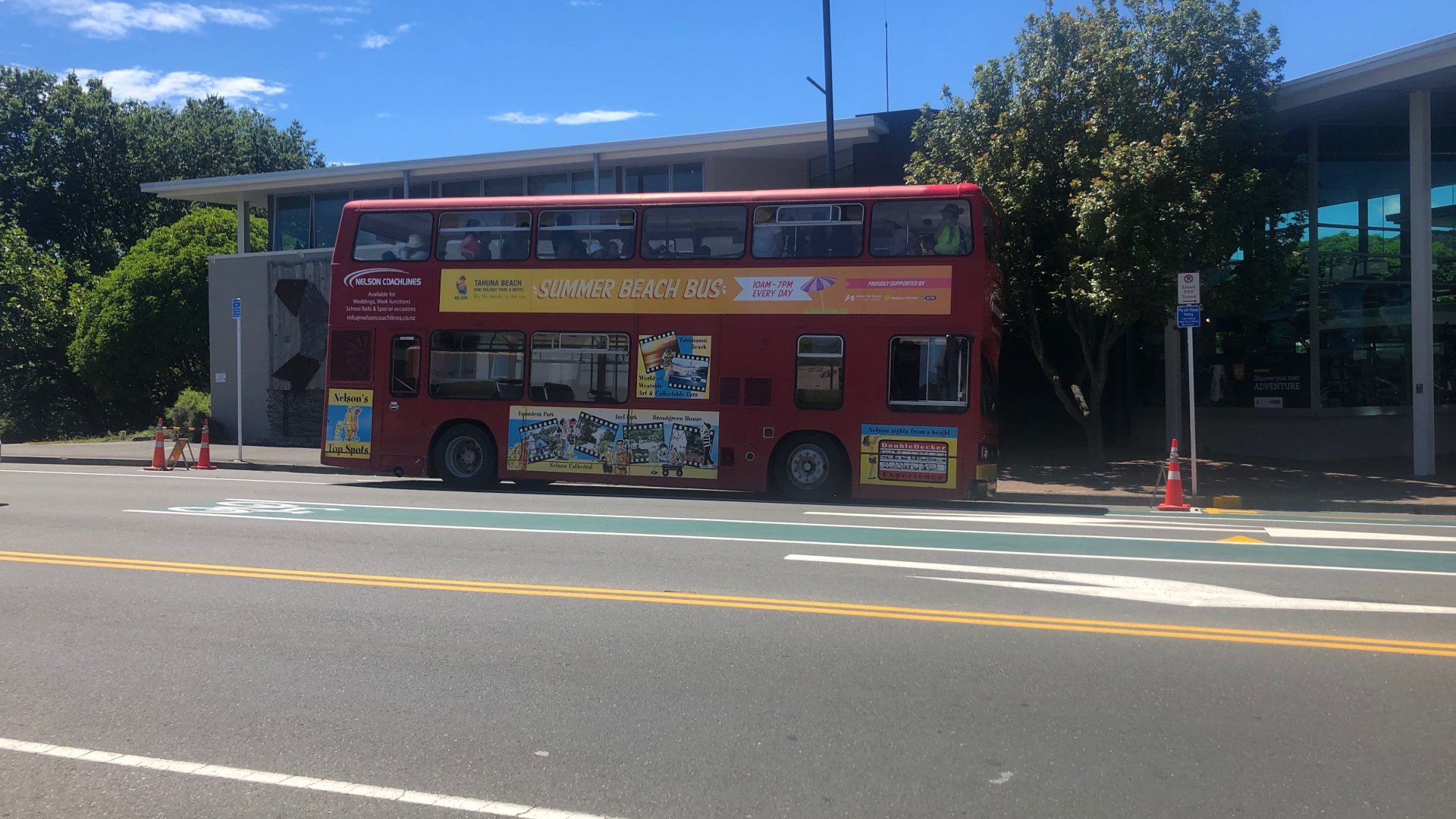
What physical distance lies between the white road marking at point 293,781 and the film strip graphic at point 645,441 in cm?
1017

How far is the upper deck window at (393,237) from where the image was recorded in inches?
615

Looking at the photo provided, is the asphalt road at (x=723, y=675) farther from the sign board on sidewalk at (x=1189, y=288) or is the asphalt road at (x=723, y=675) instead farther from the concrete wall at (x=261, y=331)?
the concrete wall at (x=261, y=331)

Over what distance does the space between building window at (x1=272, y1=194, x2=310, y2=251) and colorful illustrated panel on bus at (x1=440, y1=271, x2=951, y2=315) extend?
1324cm

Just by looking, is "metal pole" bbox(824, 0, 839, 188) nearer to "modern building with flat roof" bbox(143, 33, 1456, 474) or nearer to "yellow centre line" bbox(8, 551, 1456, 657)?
"modern building with flat roof" bbox(143, 33, 1456, 474)

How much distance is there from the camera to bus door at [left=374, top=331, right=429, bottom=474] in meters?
15.6

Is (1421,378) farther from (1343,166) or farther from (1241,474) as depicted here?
(1343,166)

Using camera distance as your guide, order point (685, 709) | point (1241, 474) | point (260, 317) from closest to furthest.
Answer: point (685, 709) → point (1241, 474) → point (260, 317)

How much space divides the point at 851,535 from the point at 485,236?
26.1ft

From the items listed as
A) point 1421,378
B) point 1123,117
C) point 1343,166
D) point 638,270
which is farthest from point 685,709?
point 1343,166

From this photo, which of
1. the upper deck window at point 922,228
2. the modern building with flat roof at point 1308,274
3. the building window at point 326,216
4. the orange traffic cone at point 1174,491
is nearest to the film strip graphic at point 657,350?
the upper deck window at point 922,228

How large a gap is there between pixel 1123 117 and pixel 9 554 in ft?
52.3

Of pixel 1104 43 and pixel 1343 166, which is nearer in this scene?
pixel 1104 43

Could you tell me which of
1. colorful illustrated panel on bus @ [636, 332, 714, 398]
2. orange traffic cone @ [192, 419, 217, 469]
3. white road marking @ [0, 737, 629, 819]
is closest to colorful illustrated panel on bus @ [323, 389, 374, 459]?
colorful illustrated panel on bus @ [636, 332, 714, 398]

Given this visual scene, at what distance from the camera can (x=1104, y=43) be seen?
16.8 meters
